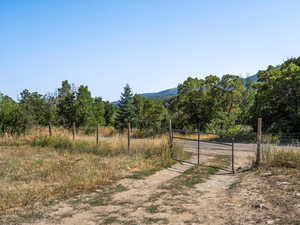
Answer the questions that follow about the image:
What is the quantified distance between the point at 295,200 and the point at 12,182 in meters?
7.33

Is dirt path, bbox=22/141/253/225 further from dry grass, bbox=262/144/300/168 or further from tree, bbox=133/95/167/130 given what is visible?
tree, bbox=133/95/167/130

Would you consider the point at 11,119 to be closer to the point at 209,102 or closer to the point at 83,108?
the point at 83,108

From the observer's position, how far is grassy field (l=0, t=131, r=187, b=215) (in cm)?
633

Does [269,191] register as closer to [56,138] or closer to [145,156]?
[145,156]

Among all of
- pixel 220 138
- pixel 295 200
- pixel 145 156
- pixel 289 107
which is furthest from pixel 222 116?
pixel 295 200

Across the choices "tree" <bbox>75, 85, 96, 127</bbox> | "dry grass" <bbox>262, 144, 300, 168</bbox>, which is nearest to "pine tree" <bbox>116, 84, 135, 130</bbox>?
"tree" <bbox>75, 85, 96, 127</bbox>

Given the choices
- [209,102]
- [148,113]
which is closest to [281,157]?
[209,102]

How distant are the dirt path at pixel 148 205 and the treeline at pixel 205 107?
1469cm

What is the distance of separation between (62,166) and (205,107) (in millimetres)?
21591

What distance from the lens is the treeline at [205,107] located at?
796 inches

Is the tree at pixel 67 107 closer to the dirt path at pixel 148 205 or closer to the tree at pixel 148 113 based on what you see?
the tree at pixel 148 113

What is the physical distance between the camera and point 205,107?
28.8 metres

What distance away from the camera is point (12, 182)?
749 centimetres

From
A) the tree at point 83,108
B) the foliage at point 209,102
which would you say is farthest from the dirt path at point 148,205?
the tree at point 83,108
